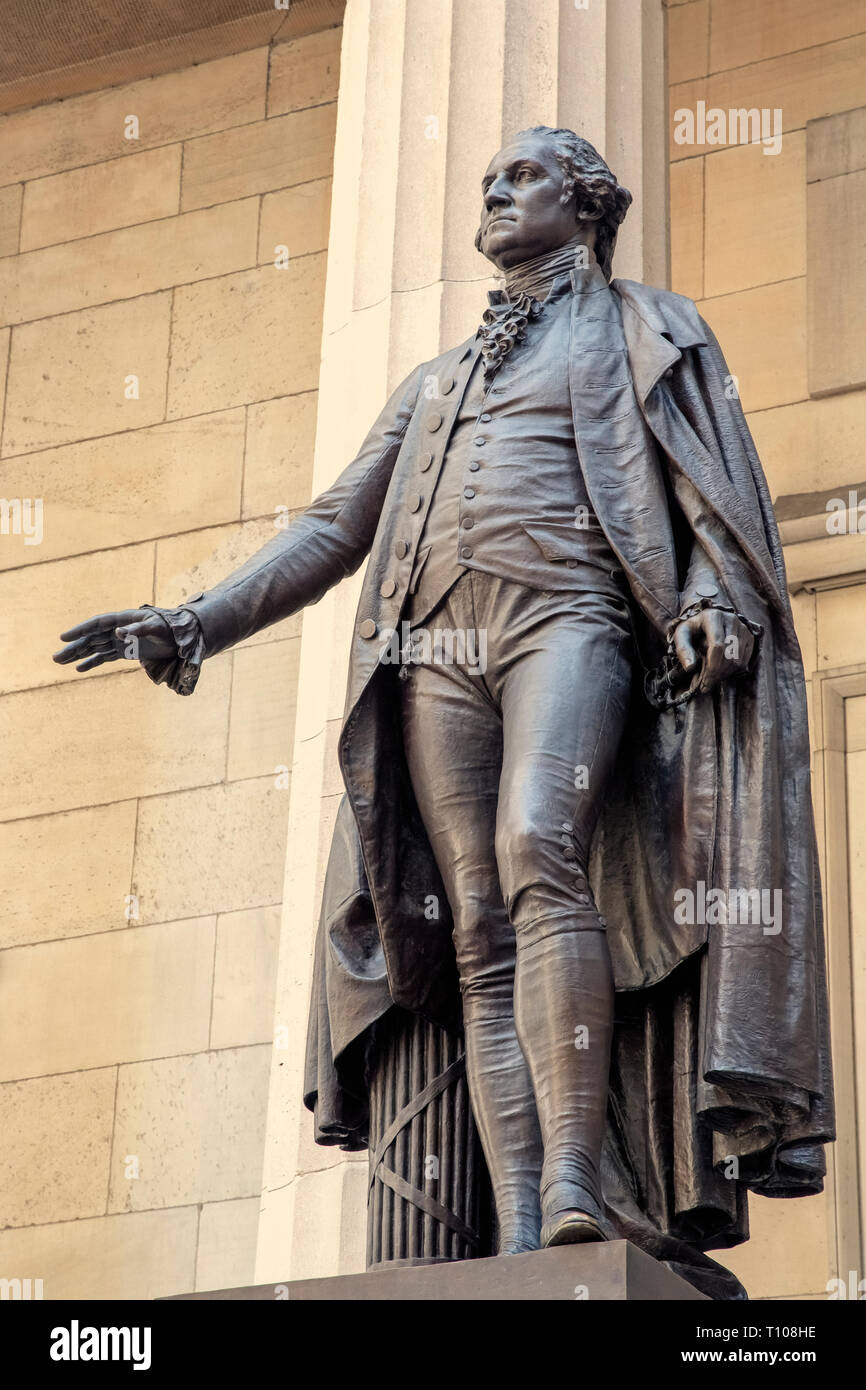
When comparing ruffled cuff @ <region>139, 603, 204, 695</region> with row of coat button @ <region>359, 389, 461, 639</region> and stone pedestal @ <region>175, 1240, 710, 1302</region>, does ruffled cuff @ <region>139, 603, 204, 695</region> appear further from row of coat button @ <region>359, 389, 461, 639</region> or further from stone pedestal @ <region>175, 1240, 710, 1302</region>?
stone pedestal @ <region>175, 1240, 710, 1302</region>

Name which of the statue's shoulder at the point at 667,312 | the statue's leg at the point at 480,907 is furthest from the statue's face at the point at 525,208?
the statue's leg at the point at 480,907

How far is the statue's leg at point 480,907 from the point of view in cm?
534

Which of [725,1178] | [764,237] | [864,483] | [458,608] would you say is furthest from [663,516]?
[764,237]

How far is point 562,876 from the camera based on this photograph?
527 centimetres

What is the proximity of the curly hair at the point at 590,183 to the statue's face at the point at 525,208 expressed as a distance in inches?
0.9

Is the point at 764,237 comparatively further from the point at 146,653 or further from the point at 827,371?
the point at 146,653

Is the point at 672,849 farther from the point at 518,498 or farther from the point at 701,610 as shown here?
the point at 518,498

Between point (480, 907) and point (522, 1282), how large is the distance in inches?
41.5

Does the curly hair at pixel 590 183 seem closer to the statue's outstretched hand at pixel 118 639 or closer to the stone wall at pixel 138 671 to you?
the statue's outstretched hand at pixel 118 639

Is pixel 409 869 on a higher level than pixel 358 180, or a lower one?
lower

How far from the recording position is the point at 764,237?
469 inches

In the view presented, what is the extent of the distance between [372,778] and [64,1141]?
6227mm
